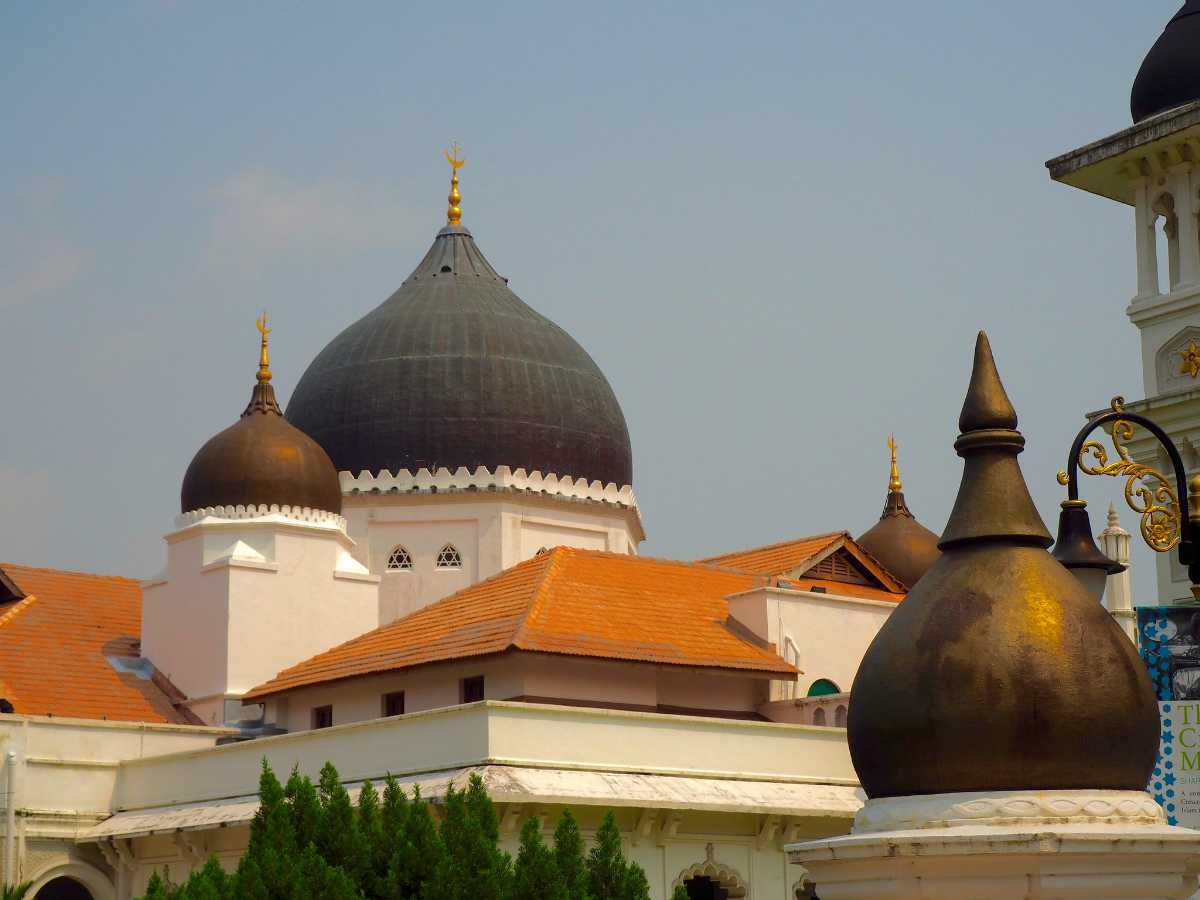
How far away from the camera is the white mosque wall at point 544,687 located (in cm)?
2745

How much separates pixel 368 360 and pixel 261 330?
2.13m

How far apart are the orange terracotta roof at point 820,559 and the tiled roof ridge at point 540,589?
4140 millimetres

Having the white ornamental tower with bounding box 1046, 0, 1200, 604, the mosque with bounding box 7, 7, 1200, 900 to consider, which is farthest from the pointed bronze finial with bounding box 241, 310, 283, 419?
the white ornamental tower with bounding box 1046, 0, 1200, 604

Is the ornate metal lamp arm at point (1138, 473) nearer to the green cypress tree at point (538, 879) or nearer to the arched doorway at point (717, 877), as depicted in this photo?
the green cypress tree at point (538, 879)

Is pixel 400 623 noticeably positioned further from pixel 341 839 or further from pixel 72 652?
pixel 341 839

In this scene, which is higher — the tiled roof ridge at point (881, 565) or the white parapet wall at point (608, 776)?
the tiled roof ridge at point (881, 565)

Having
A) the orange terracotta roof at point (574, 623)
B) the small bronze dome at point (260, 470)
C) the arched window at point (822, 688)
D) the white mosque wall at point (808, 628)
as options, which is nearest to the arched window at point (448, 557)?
the small bronze dome at point (260, 470)

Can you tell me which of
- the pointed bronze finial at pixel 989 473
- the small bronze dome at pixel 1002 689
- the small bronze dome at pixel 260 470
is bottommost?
the small bronze dome at pixel 1002 689

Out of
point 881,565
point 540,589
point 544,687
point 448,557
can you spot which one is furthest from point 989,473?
point 448,557

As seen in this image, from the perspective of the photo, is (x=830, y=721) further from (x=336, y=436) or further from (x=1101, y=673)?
(x=1101, y=673)

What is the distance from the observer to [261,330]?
35.8m

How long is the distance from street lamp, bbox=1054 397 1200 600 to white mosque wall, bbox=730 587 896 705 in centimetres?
1540

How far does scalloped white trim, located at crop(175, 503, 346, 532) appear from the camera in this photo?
3300cm

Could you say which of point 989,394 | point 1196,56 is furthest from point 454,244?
point 989,394
